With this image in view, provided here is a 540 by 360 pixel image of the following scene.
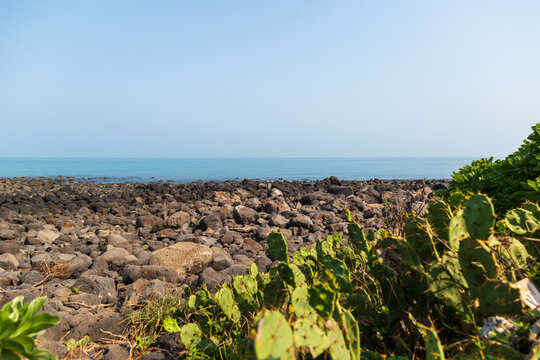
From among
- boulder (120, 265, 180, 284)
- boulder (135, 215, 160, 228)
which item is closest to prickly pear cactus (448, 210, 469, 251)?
boulder (120, 265, 180, 284)

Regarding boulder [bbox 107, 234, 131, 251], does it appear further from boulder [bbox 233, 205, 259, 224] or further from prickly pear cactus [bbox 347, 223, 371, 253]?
prickly pear cactus [bbox 347, 223, 371, 253]

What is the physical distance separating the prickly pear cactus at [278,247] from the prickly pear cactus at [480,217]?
1205mm

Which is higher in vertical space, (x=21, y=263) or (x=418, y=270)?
(x=418, y=270)

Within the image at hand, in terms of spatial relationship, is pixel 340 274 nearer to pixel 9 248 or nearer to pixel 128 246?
pixel 128 246

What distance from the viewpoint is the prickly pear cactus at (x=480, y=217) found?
2.02m

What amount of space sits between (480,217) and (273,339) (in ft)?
4.39

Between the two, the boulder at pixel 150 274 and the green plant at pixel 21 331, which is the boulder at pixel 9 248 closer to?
the boulder at pixel 150 274

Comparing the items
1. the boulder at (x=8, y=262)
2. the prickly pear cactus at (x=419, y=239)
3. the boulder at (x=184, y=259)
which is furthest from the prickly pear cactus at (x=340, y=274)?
the boulder at (x=8, y=262)

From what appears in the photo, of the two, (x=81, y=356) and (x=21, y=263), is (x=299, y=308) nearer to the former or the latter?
(x=81, y=356)

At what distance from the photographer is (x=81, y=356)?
3.10 meters

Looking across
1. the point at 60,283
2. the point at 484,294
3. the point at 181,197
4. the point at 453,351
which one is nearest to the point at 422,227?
the point at 484,294

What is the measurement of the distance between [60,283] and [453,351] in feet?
15.9

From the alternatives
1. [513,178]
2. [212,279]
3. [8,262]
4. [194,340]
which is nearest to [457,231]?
[194,340]

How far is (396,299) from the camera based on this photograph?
249cm
